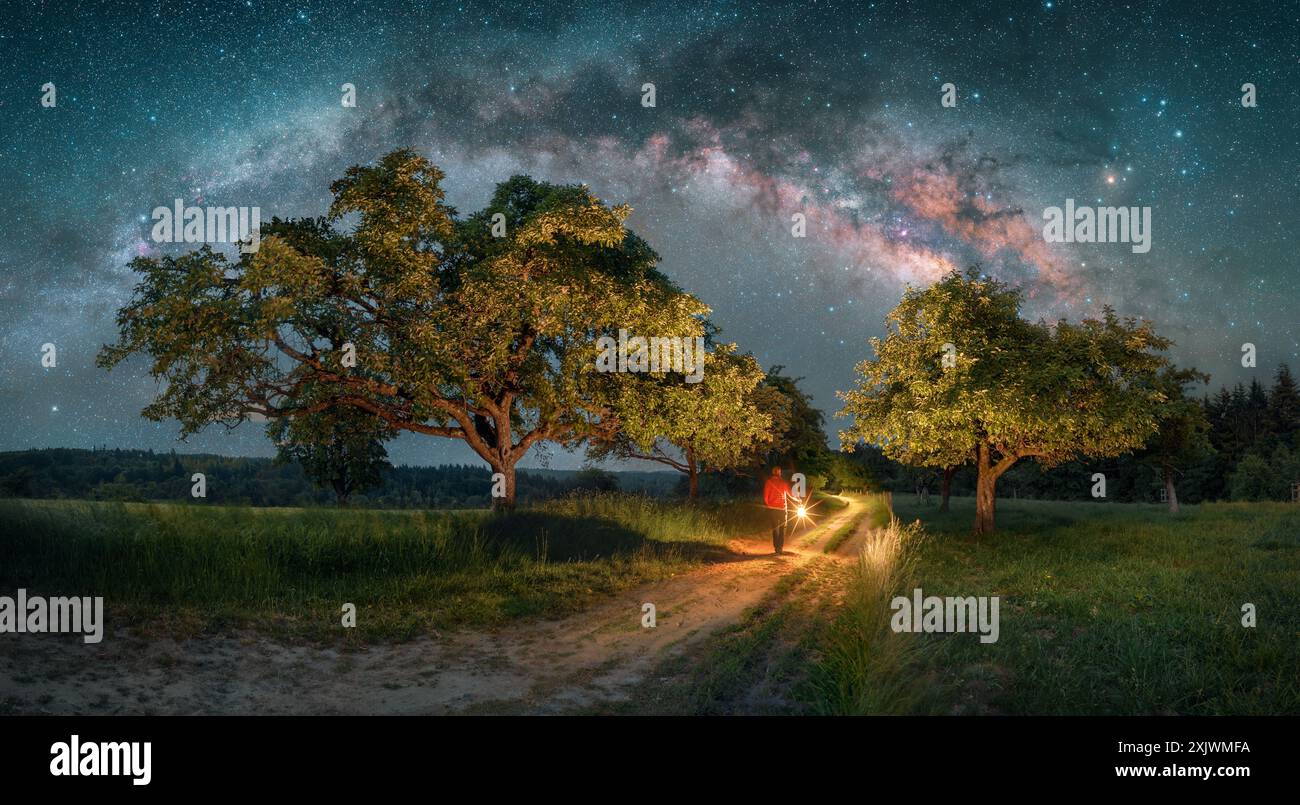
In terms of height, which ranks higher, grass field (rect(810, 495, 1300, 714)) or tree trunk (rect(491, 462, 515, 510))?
tree trunk (rect(491, 462, 515, 510))

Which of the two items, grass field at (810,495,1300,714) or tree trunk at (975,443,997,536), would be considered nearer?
grass field at (810,495,1300,714)

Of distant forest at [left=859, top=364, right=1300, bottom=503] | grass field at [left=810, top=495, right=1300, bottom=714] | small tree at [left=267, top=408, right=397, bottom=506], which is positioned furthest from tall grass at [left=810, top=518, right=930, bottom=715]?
distant forest at [left=859, top=364, right=1300, bottom=503]

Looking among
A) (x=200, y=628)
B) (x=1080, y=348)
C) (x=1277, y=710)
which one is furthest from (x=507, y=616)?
(x=1080, y=348)

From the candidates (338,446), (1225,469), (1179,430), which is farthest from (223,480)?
(1225,469)

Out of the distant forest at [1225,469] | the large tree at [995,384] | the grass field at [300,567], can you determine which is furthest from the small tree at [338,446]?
the distant forest at [1225,469]

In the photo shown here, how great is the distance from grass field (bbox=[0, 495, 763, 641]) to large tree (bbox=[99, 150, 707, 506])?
14.7 feet

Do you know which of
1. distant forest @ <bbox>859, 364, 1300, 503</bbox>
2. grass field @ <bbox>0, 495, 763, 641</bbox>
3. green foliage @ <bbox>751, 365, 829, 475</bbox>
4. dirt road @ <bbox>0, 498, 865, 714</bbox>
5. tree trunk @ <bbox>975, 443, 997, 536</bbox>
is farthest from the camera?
distant forest @ <bbox>859, 364, 1300, 503</bbox>

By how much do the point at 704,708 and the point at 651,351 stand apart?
635 inches

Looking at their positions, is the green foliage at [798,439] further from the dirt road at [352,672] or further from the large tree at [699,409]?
the dirt road at [352,672]

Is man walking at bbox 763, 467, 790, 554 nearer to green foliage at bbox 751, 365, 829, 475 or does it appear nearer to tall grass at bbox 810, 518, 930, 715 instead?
tall grass at bbox 810, 518, 930, 715

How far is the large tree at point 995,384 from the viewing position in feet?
71.1

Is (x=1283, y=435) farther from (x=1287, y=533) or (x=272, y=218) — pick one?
(x=272, y=218)

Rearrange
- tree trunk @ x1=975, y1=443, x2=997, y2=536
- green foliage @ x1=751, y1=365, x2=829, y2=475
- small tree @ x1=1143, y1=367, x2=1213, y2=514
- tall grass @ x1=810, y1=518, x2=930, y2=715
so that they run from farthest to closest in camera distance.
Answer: green foliage @ x1=751, y1=365, x2=829, y2=475, small tree @ x1=1143, y1=367, x2=1213, y2=514, tree trunk @ x1=975, y1=443, x2=997, y2=536, tall grass @ x1=810, y1=518, x2=930, y2=715

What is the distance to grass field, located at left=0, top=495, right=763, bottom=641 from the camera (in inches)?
408
